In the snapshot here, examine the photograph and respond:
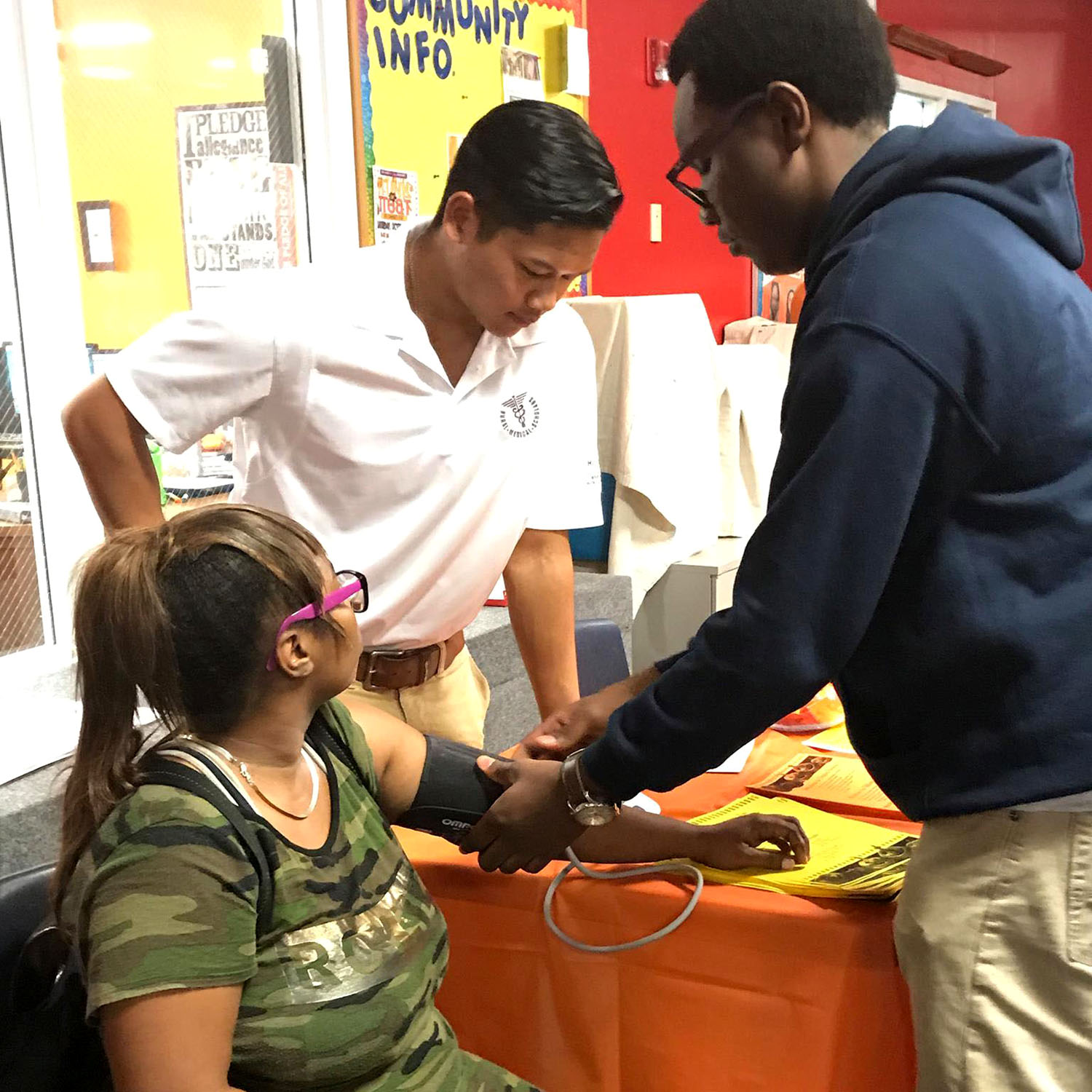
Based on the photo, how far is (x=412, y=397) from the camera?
5.14 ft

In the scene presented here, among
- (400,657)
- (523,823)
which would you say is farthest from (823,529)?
(400,657)

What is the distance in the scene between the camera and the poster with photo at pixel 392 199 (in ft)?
10.3

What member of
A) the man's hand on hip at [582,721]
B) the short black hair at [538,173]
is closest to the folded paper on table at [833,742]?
the man's hand on hip at [582,721]

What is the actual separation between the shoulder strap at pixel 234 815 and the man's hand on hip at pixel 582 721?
49 centimetres

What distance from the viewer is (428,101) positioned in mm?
3227

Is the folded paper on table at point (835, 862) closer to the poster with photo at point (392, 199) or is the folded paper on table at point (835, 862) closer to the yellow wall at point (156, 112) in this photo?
the yellow wall at point (156, 112)

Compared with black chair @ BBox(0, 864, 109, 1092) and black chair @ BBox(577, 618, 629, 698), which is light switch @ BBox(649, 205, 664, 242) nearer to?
black chair @ BBox(577, 618, 629, 698)

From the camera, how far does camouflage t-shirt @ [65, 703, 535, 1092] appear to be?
962 mm

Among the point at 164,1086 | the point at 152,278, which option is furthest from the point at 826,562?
the point at 152,278

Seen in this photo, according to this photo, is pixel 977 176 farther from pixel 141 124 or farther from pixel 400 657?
pixel 141 124

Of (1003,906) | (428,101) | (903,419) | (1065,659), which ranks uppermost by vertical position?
(428,101)

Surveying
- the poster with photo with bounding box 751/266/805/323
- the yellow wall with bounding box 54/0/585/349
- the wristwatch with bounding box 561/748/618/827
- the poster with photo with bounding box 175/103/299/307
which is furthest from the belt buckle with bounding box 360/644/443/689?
the poster with photo with bounding box 751/266/805/323

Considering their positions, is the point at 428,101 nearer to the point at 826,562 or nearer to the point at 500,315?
the point at 500,315

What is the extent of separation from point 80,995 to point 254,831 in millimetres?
209
